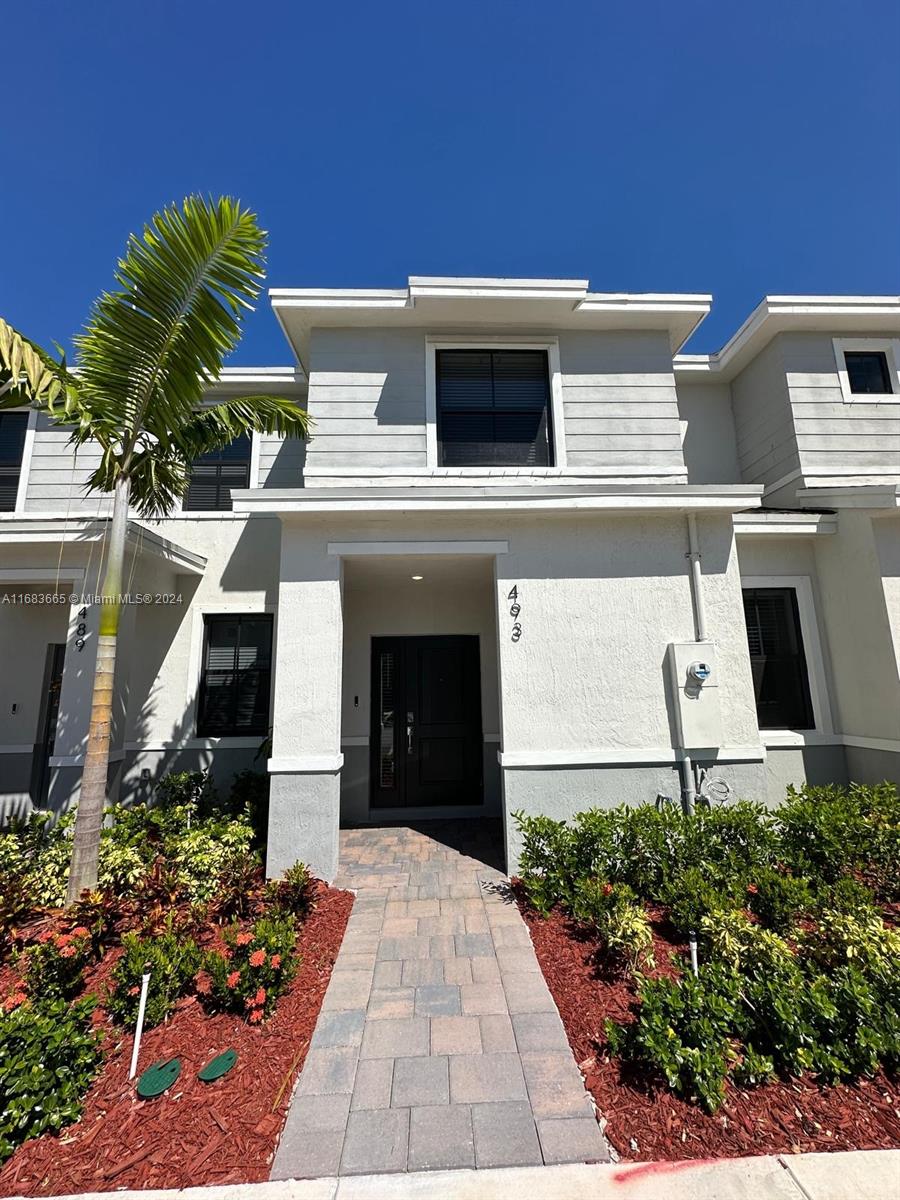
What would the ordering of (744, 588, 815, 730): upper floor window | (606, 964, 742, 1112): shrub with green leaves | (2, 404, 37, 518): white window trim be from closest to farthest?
1. (606, 964, 742, 1112): shrub with green leaves
2. (744, 588, 815, 730): upper floor window
3. (2, 404, 37, 518): white window trim

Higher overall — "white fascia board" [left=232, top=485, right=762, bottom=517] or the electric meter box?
"white fascia board" [left=232, top=485, right=762, bottom=517]

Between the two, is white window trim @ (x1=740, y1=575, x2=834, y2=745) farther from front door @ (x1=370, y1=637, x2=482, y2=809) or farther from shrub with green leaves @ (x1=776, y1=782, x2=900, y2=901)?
front door @ (x1=370, y1=637, x2=482, y2=809)

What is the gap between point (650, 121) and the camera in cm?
663

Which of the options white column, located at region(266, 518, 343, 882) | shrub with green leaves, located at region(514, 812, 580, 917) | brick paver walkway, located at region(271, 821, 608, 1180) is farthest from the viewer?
white column, located at region(266, 518, 343, 882)

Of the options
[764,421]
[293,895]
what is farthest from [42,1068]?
[764,421]

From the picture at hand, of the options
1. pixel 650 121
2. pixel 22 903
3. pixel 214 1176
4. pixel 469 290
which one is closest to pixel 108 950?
pixel 22 903

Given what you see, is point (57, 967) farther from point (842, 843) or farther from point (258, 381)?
point (258, 381)

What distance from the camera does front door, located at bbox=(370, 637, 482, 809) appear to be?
750 cm

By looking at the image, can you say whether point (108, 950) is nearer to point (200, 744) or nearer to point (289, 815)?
point (289, 815)

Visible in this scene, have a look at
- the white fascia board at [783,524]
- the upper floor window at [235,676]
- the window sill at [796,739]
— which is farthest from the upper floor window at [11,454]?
the window sill at [796,739]

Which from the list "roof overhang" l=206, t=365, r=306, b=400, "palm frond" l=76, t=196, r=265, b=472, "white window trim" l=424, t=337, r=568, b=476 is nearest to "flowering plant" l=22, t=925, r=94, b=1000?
"palm frond" l=76, t=196, r=265, b=472

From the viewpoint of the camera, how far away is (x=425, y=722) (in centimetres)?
762

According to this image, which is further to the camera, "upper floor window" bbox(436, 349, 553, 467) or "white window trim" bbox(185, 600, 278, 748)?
"white window trim" bbox(185, 600, 278, 748)

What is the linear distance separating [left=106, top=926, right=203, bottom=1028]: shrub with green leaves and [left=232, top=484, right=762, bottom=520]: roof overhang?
373 cm
